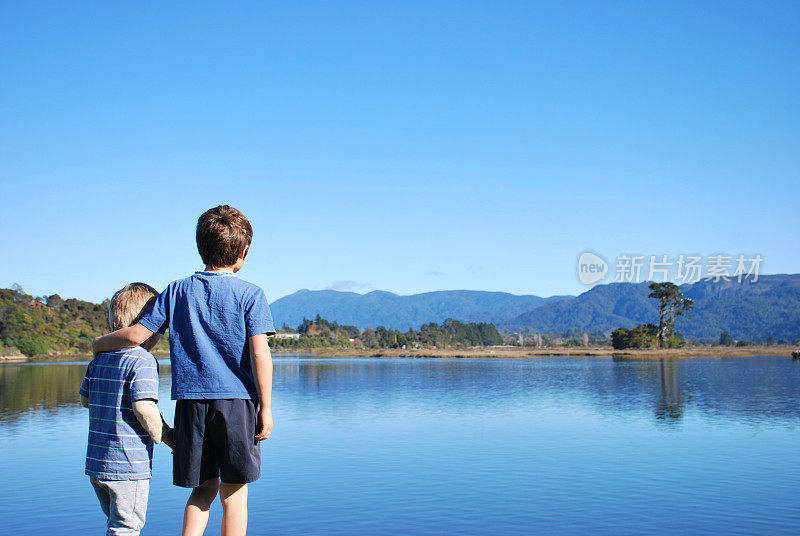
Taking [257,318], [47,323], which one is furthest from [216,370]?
[47,323]

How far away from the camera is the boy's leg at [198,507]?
340 centimetres

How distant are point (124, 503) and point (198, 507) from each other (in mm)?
343

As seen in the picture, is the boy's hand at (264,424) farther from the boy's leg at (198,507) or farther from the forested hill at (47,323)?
the forested hill at (47,323)

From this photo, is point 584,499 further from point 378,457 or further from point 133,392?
point 133,392

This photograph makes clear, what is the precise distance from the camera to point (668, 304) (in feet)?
312

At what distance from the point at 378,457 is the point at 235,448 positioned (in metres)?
10.2

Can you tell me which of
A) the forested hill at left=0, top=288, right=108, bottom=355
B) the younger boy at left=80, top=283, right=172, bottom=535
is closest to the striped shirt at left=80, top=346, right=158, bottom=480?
the younger boy at left=80, top=283, right=172, bottom=535

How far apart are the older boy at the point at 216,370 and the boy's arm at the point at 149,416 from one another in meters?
0.11

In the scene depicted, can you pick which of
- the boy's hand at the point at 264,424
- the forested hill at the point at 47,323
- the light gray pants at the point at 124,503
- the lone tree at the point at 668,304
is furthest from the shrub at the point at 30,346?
the boy's hand at the point at 264,424

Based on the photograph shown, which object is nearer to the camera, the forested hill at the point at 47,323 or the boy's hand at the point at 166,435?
the boy's hand at the point at 166,435

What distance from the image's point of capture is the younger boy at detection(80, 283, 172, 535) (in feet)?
11.0

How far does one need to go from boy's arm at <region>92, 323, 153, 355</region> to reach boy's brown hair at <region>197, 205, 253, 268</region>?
0.44 meters

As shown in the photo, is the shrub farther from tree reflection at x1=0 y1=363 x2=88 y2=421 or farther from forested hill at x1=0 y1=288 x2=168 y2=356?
tree reflection at x1=0 y1=363 x2=88 y2=421

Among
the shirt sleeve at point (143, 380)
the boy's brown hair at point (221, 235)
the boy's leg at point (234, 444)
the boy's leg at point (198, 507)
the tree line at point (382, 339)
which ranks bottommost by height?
the tree line at point (382, 339)
